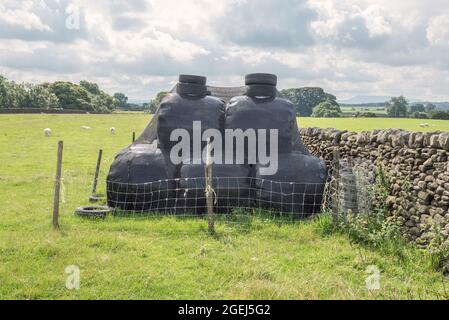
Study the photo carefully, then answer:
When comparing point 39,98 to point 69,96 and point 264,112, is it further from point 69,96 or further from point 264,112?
point 264,112

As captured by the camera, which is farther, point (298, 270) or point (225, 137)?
point (225, 137)

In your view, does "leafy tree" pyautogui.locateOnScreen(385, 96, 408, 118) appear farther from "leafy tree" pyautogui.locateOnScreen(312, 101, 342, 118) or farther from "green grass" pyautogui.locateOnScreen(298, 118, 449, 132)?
"green grass" pyautogui.locateOnScreen(298, 118, 449, 132)

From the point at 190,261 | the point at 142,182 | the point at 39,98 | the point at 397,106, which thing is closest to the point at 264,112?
the point at 142,182

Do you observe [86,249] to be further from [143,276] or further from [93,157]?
[93,157]

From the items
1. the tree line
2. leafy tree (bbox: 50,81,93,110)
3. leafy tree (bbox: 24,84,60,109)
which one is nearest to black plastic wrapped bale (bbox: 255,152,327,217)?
the tree line

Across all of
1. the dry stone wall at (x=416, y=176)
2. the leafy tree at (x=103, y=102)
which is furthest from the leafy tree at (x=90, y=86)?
the dry stone wall at (x=416, y=176)

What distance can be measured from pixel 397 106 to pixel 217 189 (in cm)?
8823

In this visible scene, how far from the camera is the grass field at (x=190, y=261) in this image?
633 cm

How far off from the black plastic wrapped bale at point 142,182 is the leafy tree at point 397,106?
84.6 meters

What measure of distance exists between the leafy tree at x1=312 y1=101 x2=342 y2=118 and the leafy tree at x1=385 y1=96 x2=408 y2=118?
11209mm

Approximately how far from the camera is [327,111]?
276 feet
